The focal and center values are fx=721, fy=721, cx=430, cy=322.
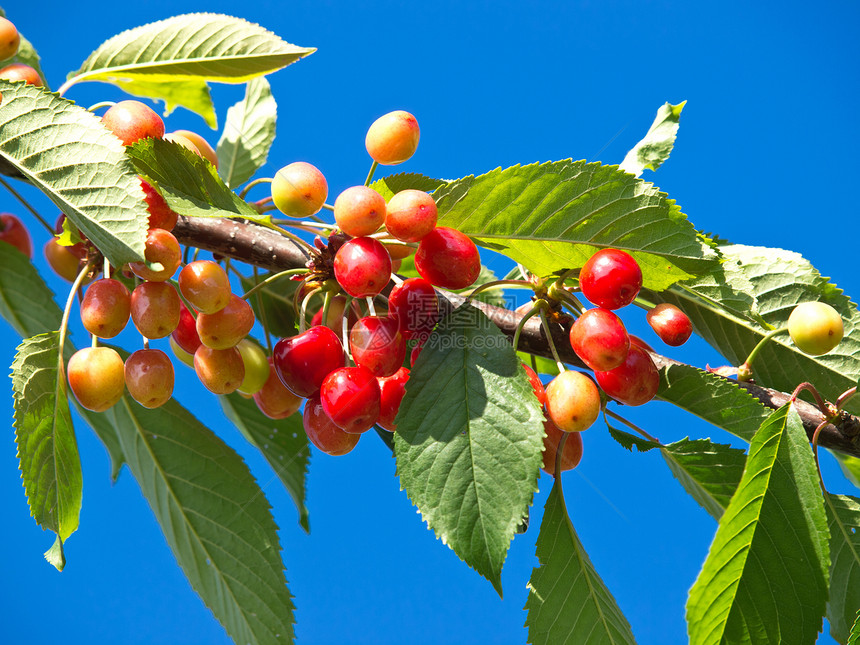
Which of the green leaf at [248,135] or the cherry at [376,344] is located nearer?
the cherry at [376,344]

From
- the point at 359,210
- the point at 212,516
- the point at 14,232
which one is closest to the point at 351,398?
the point at 359,210

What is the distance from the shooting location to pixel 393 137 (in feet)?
2.42

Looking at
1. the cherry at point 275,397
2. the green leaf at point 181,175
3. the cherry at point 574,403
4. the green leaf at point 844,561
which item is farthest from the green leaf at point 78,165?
the green leaf at point 844,561

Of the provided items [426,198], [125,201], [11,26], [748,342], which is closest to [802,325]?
[748,342]

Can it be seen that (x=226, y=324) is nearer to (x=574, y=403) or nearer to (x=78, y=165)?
(x=78, y=165)

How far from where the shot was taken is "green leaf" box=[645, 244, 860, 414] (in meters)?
0.76

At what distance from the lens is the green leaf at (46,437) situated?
70cm

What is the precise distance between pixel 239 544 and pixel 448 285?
1.54ft

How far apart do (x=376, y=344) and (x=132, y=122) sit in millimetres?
326

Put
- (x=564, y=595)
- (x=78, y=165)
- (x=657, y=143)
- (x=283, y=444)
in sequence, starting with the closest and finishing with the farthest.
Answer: (x=78, y=165)
(x=564, y=595)
(x=657, y=143)
(x=283, y=444)

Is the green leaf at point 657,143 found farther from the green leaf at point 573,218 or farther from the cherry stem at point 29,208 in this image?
the cherry stem at point 29,208

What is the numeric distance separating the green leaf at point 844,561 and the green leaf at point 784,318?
4.2 inches

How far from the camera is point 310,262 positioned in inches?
28.0

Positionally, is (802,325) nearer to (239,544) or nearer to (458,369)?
(458,369)
